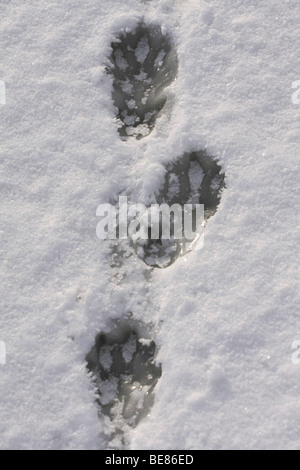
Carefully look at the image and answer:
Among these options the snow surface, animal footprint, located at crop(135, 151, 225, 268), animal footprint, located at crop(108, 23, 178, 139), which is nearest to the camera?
the snow surface

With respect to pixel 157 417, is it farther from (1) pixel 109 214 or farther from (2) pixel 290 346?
(1) pixel 109 214

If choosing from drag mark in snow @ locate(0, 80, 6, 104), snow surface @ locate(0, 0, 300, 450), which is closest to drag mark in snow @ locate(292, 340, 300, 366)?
snow surface @ locate(0, 0, 300, 450)

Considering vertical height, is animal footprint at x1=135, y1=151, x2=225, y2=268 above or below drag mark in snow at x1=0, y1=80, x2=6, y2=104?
below

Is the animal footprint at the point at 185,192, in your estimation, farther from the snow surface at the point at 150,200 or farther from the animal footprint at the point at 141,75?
the animal footprint at the point at 141,75

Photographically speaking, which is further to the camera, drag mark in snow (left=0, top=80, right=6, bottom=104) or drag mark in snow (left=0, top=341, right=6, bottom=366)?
drag mark in snow (left=0, top=80, right=6, bottom=104)

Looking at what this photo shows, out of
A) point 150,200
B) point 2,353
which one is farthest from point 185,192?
point 2,353

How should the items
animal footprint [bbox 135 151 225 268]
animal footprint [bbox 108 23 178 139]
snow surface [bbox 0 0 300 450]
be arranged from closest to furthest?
snow surface [bbox 0 0 300 450]
animal footprint [bbox 135 151 225 268]
animal footprint [bbox 108 23 178 139]

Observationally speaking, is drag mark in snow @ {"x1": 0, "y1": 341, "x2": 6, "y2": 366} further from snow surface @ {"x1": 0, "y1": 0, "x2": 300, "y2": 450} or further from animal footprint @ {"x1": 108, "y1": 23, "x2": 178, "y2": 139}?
animal footprint @ {"x1": 108, "y1": 23, "x2": 178, "y2": 139}

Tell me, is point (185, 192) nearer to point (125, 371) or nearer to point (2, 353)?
point (125, 371)
